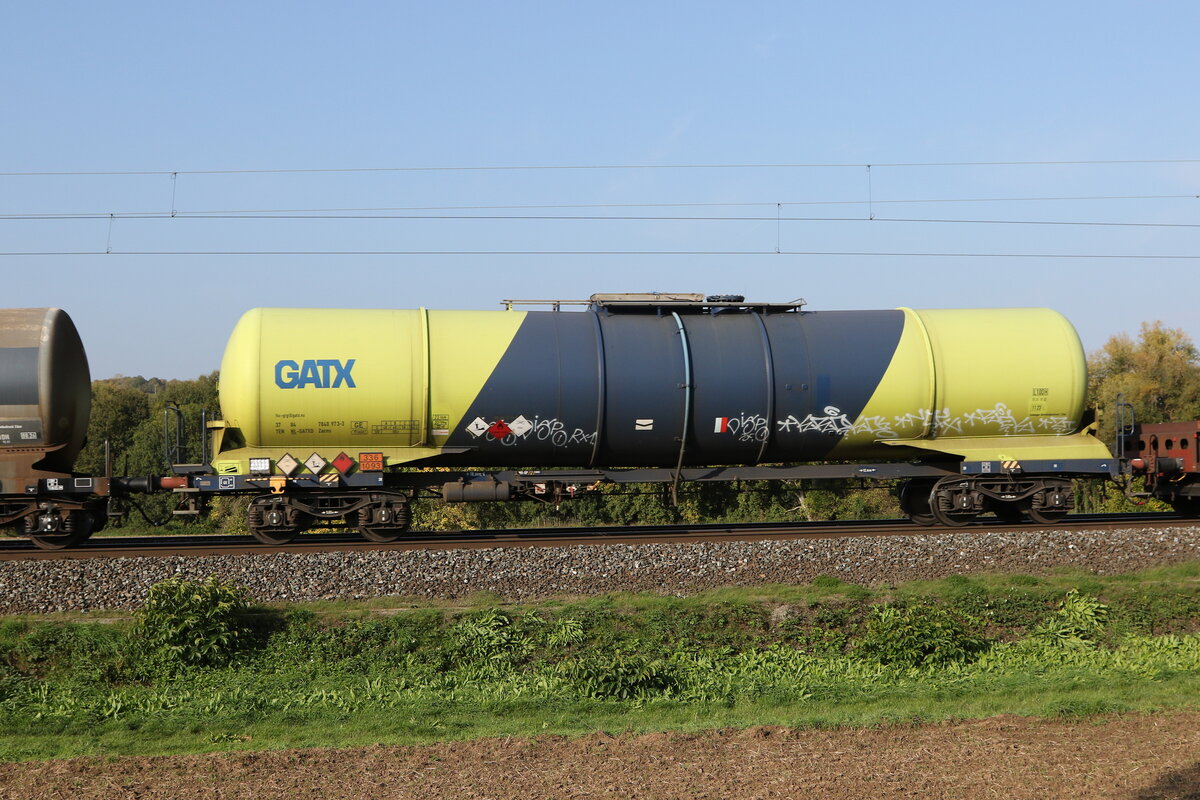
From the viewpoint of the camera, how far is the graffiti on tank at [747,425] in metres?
16.9

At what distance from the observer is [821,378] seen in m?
17.0

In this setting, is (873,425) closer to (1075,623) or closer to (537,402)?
(1075,623)

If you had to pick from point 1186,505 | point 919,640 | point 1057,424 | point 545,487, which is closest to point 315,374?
point 545,487

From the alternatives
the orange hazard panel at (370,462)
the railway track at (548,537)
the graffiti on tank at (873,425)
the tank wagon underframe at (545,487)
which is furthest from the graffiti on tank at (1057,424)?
the orange hazard panel at (370,462)

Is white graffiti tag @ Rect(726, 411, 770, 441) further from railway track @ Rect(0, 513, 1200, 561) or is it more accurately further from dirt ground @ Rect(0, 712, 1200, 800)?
dirt ground @ Rect(0, 712, 1200, 800)

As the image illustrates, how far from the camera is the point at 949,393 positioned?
17.2 metres

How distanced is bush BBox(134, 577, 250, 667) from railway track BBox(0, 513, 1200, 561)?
305 cm

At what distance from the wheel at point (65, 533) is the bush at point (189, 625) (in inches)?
201

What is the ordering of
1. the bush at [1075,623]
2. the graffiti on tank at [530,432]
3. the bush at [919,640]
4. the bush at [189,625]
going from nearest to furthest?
the bush at [189,625]
the bush at [919,640]
the bush at [1075,623]
the graffiti on tank at [530,432]

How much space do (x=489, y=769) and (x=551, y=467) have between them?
30.9 feet

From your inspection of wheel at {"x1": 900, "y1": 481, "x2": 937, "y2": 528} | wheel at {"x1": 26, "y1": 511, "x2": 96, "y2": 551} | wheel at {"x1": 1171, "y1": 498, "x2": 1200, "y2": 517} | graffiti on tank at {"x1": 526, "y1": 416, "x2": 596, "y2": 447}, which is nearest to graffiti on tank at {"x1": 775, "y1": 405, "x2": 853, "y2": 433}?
wheel at {"x1": 900, "y1": 481, "x2": 937, "y2": 528}

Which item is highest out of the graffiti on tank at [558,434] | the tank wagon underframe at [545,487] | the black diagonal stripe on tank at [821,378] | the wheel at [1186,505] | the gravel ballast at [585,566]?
the black diagonal stripe on tank at [821,378]

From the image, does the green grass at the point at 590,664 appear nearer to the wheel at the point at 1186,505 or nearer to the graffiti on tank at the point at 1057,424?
the graffiti on tank at the point at 1057,424

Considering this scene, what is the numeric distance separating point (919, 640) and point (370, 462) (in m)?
9.05
